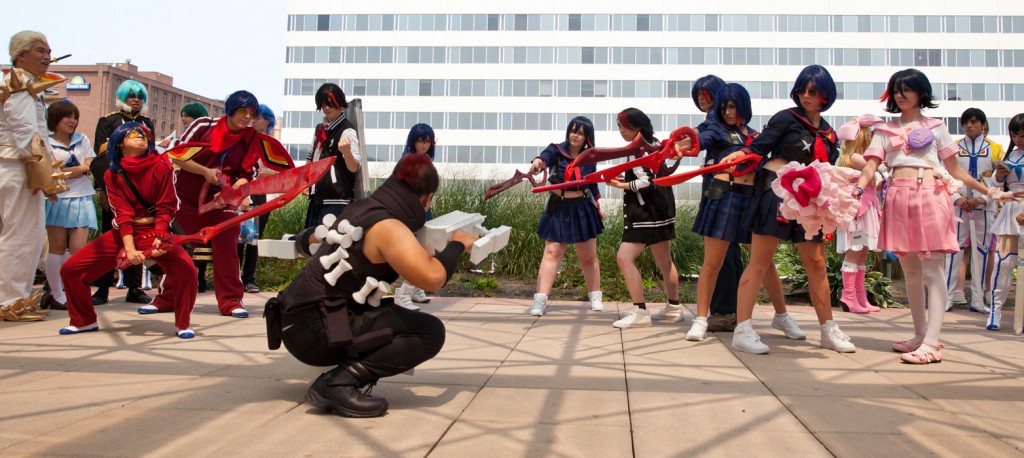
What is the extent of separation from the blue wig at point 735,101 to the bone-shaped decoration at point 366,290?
10.6ft

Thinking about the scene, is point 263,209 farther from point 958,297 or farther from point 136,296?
point 958,297

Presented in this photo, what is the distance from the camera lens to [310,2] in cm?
7219

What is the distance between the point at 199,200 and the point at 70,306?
1354 mm

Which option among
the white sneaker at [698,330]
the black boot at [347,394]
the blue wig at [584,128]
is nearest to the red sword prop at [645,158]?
the blue wig at [584,128]

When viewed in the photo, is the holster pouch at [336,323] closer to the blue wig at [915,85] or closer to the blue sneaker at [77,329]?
the blue sneaker at [77,329]

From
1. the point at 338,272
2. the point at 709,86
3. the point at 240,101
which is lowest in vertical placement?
the point at 338,272

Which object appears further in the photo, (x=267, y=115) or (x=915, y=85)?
(x=267, y=115)

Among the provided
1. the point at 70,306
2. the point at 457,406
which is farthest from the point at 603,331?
the point at 70,306

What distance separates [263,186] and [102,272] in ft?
4.16

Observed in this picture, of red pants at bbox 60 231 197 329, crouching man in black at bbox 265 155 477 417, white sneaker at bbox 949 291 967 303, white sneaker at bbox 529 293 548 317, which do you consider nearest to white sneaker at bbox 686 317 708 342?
white sneaker at bbox 529 293 548 317

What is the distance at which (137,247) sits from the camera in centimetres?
546

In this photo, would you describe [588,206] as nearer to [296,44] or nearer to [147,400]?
[147,400]

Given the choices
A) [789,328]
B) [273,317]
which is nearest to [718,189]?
[789,328]

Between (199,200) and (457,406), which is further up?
(199,200)
